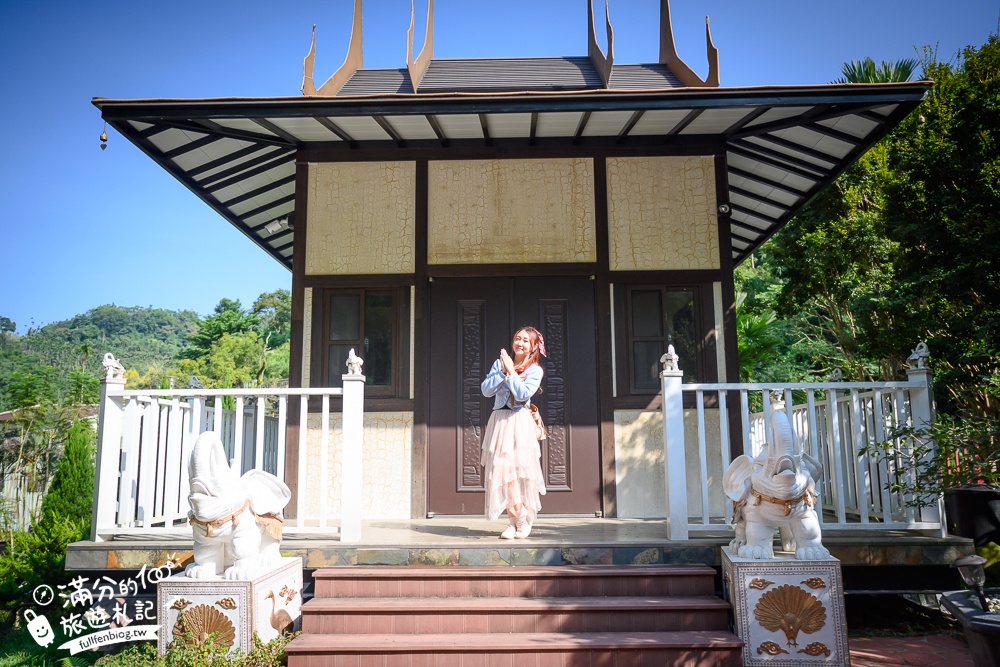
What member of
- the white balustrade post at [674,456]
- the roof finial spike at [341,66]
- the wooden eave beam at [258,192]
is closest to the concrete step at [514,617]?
the white balustrade post at [674,456]

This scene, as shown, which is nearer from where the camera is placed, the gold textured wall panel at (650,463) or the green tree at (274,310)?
the gold textured wall panel at (650,463)

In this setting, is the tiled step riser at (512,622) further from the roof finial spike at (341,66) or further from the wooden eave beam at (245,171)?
the roof finial spike at (341,66)

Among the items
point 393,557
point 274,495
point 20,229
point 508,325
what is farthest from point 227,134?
point 20,229

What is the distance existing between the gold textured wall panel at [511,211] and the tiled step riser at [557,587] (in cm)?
327

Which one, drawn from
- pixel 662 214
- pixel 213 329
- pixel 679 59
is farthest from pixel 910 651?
pixel 213 329

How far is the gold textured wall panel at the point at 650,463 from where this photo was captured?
21.8 feet

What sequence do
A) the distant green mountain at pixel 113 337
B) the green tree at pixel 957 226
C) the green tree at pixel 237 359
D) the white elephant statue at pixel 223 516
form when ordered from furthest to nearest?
the distant green mountain at pixel 113 337
the green tree at pixel 237 359
the green tree at pixel 957 226
the white elephant statue at pixel 223 516

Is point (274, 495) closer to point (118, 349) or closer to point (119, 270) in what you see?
point (118, 349)

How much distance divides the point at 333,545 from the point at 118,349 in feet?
160

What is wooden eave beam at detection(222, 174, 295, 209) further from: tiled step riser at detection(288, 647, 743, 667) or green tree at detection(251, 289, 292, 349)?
green tree at detection(251, 289, 292, 349)

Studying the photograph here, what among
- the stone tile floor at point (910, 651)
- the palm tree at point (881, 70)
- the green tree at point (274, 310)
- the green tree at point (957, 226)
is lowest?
the stone tile floor at point (910, 651)

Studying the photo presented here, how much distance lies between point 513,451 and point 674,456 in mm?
1134

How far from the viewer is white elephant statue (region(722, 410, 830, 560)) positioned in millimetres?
4152

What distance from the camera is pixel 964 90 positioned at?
6906mm
